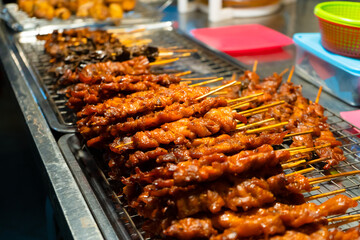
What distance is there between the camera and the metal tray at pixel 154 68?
Answer: 335cm

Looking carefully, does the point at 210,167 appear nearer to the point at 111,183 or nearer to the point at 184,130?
the point at 184,130

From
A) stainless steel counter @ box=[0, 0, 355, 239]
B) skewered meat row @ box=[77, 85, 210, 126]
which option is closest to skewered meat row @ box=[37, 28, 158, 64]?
stainless steel counter @ box=[0, 0, 355, 239]

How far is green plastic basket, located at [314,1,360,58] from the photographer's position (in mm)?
3346

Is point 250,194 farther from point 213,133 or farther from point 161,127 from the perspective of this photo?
point 161,127

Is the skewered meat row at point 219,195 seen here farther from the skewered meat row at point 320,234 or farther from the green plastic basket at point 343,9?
the green plastic basket at point 343,9

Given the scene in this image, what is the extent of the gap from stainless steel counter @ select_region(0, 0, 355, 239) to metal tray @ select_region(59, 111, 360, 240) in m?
0.06

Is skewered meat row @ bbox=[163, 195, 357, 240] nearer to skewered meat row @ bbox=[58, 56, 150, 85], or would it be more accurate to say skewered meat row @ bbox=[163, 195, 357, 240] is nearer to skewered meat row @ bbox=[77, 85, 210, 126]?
skewered meat row @ bbox=[77, 85, 210, 126]

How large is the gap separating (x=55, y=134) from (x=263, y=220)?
195 cm

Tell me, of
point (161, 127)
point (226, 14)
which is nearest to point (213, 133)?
point (161, 127)

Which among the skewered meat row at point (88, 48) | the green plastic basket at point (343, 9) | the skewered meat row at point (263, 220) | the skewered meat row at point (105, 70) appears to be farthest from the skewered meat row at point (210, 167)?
the green plastic basket at point (343, 9)

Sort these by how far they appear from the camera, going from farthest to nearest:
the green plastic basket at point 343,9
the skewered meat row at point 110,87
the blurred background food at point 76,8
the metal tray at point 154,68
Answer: the blurred background food at point 76,8 → the green plastic basket at point 343,9 → the metal tray at point 154,68 → the skewered meat row at point 110,87

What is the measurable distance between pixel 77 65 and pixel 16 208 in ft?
8.00

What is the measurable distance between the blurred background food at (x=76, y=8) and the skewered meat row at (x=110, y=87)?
291 centimetres

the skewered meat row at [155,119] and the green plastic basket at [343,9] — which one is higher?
the green plastic basket at [343,9]
